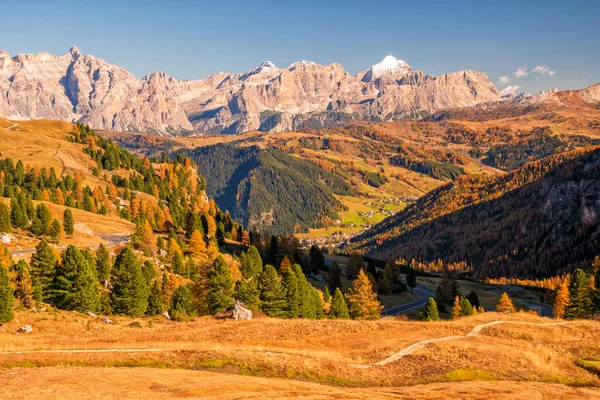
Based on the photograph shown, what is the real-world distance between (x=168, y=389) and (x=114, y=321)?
40000 millimetres

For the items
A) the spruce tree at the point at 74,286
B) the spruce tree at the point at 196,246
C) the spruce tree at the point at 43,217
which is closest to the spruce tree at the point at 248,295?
the spruce tree at the point at 74,286

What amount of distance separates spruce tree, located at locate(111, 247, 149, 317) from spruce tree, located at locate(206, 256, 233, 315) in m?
13.4

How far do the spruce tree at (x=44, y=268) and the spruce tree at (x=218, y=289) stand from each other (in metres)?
27.7

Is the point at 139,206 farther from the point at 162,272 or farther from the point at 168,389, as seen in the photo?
the point at 168,389

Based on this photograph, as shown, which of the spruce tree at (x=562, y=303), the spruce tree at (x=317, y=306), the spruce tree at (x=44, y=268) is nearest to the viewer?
the spruce tree at (x=44, y=268)

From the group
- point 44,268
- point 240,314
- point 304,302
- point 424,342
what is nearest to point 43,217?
point 44,268

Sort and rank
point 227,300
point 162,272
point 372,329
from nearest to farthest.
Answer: point 372,329 < point 227,300 < point 162,272

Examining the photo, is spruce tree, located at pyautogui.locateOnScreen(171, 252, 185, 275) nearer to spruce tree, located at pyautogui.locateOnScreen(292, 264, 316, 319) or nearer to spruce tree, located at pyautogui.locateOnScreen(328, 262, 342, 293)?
spruce tree, located at pyautogui.locateOnScreen(292, 264, 316, 319)

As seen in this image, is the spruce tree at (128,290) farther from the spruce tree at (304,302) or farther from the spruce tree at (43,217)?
the spruce tree at (43,217)

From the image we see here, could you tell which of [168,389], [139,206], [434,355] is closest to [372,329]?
[434,355]

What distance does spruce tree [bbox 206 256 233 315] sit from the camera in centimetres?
8856

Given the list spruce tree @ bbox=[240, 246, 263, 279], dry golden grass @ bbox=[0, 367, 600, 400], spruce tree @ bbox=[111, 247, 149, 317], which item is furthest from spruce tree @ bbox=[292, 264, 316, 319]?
dry golden grass @ bbox=[0, 367, 600, 400]

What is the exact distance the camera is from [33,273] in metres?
74.1

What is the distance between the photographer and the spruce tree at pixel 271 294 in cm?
9444
